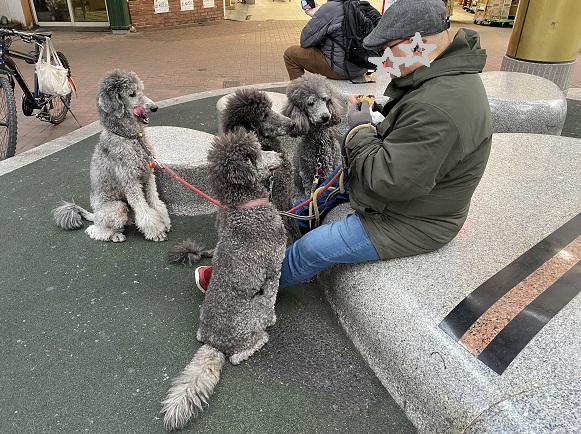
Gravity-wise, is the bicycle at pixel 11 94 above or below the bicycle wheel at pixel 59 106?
above

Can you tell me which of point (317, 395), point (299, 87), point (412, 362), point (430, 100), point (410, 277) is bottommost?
point (317, 395)

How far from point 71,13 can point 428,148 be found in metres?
13.8

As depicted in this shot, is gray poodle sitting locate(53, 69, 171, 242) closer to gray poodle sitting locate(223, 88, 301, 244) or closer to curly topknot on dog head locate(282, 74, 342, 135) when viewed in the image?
gray poodle sitting locate(223, 88, 301, 244)

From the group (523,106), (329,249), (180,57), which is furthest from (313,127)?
(180,57)

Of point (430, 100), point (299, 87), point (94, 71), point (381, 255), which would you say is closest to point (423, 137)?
point (430, 100)

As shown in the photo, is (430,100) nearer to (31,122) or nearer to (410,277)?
(410,277)

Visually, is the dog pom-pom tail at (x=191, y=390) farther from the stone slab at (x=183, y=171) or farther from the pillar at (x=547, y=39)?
the pillar at (x=547, y=39)

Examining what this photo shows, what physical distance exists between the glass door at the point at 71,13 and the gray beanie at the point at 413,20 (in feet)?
42.6

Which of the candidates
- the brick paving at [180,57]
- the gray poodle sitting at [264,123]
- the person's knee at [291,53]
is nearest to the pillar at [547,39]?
the brick paving at [180,57]

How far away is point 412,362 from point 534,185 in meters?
2.09

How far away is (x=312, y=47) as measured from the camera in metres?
5.35

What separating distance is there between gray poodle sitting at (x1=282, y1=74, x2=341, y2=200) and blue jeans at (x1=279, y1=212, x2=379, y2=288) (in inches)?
36.5

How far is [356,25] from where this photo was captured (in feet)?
16.0

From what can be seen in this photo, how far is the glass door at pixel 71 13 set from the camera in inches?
484
